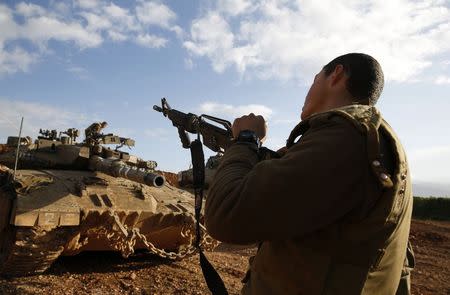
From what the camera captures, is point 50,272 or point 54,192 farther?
point 50,272

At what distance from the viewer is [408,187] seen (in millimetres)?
1598

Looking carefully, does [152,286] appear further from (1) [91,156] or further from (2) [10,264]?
(1) [91,156]

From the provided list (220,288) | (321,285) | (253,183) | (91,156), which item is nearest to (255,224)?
(253,183)

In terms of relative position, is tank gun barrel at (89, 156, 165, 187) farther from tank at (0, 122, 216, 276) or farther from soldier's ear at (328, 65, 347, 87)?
soldier's ear at (328, 65, 347, 87)

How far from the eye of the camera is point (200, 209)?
8.52 feet

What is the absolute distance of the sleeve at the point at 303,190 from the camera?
4.46 feet

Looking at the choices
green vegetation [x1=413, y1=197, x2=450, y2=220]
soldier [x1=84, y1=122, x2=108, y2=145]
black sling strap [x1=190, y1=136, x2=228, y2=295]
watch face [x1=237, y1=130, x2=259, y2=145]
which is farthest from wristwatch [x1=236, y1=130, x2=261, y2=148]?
green vegetation [x1=413, y1=197, x2=450, y2=220]

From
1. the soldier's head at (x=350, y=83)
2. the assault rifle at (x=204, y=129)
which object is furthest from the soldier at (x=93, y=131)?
the soldier's head at (x=350, y=83)

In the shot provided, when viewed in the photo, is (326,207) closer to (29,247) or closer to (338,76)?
(338,76)

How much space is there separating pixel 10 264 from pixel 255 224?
5720 millimetres

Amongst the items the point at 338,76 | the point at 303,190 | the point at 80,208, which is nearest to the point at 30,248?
the point at 80,208

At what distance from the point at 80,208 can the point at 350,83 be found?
5221mm

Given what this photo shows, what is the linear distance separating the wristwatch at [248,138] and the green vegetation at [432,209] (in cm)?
2476

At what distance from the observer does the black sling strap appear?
227 centimetres
